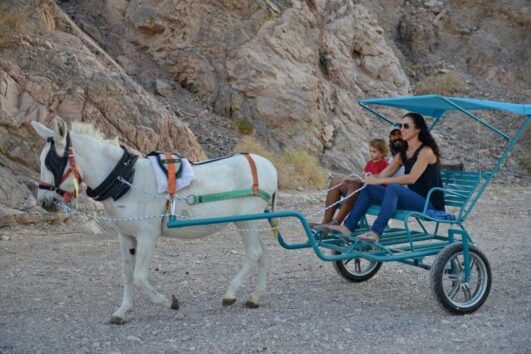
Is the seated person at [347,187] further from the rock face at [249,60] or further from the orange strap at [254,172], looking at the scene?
the rock face at [249,60]

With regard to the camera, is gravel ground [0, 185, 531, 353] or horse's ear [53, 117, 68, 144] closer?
gravel ground [0, 185, 531, 353]

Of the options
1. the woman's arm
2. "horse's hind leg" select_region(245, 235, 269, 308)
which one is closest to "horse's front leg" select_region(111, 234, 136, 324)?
"horse's hind leg" select_region(245, 235, 269, 308)

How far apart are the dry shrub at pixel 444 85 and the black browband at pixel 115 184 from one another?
1879cm

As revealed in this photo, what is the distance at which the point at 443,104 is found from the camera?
21.8ft

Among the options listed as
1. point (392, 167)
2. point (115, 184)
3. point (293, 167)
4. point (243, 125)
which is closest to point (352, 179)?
point (392, 167)

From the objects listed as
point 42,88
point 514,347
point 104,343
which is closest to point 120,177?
point 104,343

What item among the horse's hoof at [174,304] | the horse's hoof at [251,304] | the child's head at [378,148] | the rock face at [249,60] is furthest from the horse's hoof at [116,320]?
the rock face at [249,60]

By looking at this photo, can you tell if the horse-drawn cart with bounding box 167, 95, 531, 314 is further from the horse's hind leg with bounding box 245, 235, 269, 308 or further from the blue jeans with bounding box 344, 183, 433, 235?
the horse's hind leg with bounding box 245, 235, 269, 308

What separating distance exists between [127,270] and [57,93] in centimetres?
792

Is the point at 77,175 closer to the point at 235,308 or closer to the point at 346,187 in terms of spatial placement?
the point at 235,308

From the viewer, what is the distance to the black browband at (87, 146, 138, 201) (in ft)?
17.8

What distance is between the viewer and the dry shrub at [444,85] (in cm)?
2297

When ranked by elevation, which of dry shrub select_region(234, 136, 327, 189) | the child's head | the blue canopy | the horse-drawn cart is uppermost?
the blue canopy

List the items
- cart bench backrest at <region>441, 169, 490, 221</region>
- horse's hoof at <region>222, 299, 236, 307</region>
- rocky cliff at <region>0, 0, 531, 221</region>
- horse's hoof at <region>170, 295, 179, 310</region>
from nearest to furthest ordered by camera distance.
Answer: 1. horse's hoof at <region>170, 295, 179, 310</region>
2. horse's hoof at <region>222, 299, 236, 307</region>
3. cart bench backrest at <region>441, 169, 490, 221</region>
4. rocky cliff at <region>0, 0, 531, 221</region>
